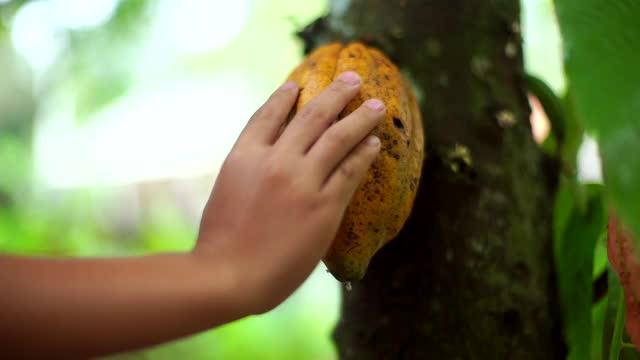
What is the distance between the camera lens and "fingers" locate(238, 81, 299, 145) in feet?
1.87

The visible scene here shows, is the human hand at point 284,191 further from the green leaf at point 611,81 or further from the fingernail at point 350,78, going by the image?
the green leaf at point 611,81

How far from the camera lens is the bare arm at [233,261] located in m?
0.42

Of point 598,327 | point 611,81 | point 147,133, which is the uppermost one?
point 611,81

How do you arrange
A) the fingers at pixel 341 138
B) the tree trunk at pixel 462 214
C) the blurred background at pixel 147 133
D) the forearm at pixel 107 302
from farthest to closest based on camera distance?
the blurred background at pixel 147 133 < the tree trunk at pixel 462 214 < the fingers at pixel 341 138 < the forearm at pixel 107 302

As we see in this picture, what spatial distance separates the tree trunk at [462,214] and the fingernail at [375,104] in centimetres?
18

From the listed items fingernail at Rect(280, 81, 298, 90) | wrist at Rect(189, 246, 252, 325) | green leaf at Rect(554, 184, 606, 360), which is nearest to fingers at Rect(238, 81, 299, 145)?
fingernail at Rect(280, 81, 298, 90)

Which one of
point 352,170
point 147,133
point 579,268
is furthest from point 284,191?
point 147,133

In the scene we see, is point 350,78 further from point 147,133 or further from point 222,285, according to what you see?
point 147,133

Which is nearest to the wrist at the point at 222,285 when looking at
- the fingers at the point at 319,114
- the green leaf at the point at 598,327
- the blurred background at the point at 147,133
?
the fingers at the point at 319,114

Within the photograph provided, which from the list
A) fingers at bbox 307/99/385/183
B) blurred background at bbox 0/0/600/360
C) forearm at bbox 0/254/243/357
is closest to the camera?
forearm at bbox 0/254/243/357

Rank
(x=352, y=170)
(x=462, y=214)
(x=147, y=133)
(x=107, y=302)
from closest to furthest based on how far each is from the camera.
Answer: (x=107, y=302), (x=352, y=170), (x=462, y=214), (x=147, y=133)

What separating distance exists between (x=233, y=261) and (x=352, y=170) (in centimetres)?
12

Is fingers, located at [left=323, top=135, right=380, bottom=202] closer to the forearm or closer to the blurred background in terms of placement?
the forearm

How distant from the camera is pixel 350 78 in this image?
2.00 feet
